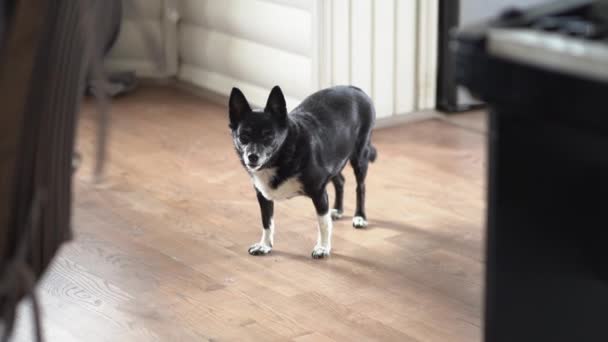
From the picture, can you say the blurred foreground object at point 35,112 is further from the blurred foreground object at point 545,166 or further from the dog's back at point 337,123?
the dog's back at point 337,123

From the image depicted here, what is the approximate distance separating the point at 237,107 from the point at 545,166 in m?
1.46

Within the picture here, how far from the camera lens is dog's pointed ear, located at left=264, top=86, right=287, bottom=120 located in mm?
2730

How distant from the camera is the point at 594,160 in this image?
4.47 feet

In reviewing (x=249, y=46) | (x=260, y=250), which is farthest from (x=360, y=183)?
(x=249, y=46)

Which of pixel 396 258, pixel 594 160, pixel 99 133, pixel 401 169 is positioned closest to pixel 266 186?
pixel 396 258

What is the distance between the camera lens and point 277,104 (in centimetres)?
275

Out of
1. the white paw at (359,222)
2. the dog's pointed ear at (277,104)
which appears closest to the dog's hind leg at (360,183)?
the white paw at (359,222)

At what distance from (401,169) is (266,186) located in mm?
1005

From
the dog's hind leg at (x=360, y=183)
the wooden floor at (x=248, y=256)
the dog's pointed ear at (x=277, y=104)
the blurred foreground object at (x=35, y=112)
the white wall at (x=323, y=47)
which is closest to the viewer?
the blurred foreground object at (x=35, y=112)

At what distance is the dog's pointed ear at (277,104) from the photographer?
2730 mm

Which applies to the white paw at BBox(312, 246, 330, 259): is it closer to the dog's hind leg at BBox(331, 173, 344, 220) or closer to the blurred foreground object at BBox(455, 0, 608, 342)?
the dog's hind leg at BBox(331, 173, 344, 220)

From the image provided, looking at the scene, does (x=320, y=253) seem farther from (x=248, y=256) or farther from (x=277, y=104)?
(x=277, y=104)

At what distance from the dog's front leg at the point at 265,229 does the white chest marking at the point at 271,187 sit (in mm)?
57

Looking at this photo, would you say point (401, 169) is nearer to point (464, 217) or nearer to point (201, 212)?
point (464, 217)
